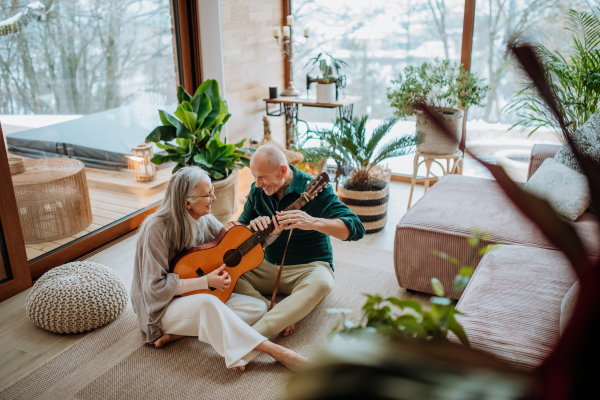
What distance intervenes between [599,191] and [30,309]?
267cm

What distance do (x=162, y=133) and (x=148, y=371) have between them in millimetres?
1724

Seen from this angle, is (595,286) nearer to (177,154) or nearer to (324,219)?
(324,219)

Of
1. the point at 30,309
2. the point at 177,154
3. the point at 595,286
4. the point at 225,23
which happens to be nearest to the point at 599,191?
the point at 595,286

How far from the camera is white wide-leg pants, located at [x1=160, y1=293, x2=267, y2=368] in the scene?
2.07m

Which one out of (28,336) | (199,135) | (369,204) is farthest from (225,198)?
(28,336)

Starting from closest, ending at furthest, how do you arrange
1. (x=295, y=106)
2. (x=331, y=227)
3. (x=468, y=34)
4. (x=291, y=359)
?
(x=291, y=359) → (x=331, y=227) → (x=468, y=34) → (x=295, y=106)

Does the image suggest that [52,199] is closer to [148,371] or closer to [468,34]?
[148,371]

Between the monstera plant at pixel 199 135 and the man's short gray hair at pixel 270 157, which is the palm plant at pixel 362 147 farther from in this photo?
the man's short gray hair at pixel 270 157

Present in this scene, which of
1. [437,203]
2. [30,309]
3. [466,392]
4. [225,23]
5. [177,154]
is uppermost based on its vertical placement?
[225,23]

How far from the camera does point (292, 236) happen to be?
99.9 inches

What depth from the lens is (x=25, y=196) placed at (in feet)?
9.31

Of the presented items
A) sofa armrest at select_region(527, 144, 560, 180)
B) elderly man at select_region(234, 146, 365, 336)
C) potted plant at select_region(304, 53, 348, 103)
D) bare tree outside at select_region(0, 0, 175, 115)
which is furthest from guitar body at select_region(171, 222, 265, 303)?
potted plant at select_region(304, 53, 348, 103)

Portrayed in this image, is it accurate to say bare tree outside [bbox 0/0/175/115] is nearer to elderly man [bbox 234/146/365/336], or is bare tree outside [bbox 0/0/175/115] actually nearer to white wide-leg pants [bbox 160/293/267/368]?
elderly man [bbox 234/146/365/336]

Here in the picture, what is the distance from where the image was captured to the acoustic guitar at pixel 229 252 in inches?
87.7
